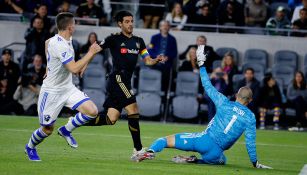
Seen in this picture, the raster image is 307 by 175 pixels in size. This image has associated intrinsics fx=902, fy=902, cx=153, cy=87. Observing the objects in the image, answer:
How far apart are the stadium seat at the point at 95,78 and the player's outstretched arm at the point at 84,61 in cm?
1285

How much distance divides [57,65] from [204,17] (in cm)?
1411

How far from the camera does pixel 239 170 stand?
43.4 ft

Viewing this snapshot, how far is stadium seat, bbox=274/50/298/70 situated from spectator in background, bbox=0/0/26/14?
314 inches

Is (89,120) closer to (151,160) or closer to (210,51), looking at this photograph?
(151,160)

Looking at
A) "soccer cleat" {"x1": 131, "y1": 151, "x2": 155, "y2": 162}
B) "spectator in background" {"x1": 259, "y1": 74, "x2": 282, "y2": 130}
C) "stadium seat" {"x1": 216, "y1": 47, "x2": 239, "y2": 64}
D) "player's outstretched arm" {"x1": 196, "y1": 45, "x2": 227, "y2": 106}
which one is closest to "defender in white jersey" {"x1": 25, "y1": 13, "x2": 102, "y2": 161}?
"soccer cleat" {"x1": 131, "y1": 151, "x2": 155, "y2": 162}

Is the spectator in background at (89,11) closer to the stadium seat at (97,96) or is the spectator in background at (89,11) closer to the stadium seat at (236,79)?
the stadium seat at (97,96)

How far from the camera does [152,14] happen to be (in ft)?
90.9

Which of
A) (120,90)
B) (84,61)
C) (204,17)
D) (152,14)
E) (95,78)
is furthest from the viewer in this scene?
(152,14)

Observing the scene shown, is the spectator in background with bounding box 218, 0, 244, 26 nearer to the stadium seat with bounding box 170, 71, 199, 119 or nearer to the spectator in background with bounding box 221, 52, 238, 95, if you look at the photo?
the spectator in background with bounding box 221, 52, 238, 95

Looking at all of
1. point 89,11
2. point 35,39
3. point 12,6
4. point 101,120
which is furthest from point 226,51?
point 101,120

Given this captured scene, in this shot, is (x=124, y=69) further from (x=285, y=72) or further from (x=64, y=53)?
(x=285, y=72)

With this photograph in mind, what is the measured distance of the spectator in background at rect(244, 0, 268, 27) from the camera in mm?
27203

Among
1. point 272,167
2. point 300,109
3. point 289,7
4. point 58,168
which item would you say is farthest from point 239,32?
point 58,168

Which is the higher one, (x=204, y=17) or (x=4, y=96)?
(x=204, y=17)
